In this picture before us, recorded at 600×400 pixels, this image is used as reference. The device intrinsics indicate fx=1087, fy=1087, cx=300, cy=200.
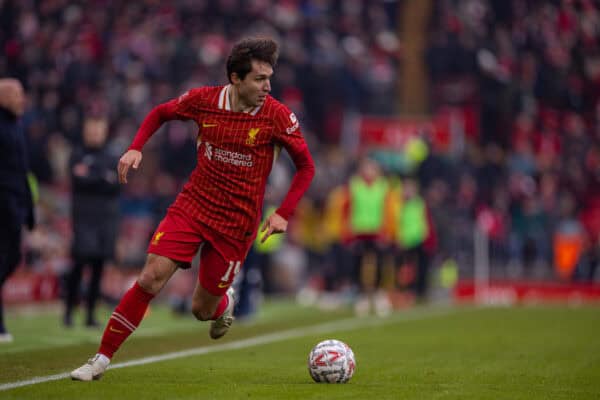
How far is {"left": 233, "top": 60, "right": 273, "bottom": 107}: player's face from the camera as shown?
6980mm

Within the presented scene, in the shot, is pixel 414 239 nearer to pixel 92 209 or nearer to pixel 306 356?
pixel 92 209

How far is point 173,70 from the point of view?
22.9 m

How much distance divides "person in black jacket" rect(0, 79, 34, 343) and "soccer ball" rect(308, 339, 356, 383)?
450 centimetres

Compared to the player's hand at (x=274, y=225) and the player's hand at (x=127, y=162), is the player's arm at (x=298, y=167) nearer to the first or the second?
the player's hand at (x=274, y=225)

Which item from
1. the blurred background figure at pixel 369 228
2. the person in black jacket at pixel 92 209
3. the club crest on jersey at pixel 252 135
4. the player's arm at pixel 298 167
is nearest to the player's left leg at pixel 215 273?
the player's arm at pixel 298 167

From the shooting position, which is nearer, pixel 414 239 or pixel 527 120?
pixel 414 239

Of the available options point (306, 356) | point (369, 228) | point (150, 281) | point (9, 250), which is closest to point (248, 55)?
point (150, 281)

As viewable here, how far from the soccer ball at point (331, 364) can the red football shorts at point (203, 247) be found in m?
0.80

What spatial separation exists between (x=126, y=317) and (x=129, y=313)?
0.10ft

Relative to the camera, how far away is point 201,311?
302 inches

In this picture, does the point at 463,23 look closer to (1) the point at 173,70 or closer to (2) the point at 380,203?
(1) the point at 173,70

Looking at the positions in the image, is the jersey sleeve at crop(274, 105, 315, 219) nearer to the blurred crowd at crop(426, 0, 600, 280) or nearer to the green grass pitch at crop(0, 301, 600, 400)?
the green grass pitch at crop(0, 301, 600, 400)

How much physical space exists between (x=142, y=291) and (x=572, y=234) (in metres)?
17.8

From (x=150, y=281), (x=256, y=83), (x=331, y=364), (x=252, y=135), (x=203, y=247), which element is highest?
(x=256, y=83)
